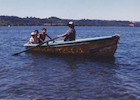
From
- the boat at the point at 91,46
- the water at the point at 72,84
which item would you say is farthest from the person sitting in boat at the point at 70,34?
the water at the point at 72,84

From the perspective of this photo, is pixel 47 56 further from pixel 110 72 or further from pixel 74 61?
pixel 110 72

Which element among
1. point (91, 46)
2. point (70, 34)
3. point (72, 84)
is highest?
point (70, 34)

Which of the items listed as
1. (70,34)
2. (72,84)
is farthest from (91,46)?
(72,84)

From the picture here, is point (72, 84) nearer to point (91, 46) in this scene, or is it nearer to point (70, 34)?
point (91, 46)

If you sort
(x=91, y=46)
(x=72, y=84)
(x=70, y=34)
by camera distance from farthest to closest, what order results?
(x=70, y=34) < (x=91, y=46) < (x=72, y=84)

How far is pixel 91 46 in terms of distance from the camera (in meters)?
10.8

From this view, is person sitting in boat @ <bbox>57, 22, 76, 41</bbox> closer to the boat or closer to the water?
the boat

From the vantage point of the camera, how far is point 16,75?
7.77m

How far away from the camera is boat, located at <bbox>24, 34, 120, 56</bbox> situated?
34.1 ft

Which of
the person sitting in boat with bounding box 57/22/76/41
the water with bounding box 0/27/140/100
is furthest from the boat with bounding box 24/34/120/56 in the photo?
the water with bounding box 0/27/140/100

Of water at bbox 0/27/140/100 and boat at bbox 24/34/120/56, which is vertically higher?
boat at bbox 24/34/120/56

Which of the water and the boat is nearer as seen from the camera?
the water

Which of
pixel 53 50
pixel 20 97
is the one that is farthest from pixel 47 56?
pixel 20 97

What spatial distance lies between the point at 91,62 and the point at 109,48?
1.49m
